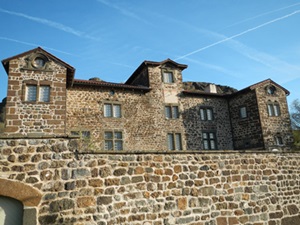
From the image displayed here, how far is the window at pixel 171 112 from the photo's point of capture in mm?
20000

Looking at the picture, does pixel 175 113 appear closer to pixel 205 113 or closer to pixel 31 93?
pixel 205 113

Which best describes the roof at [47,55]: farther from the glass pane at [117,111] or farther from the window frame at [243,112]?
the window frame at [243,112]

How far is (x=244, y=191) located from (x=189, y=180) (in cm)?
190

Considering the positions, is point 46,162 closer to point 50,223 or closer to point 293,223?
point 50,223

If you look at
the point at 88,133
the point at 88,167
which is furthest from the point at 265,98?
the point at 88,167

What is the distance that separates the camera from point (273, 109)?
70.2 feet

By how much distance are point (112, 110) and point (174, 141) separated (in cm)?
548

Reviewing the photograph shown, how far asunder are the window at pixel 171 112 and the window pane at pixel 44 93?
945cm

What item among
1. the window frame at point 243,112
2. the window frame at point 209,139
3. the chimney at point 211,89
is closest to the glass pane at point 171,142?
the window frame at point 209,139

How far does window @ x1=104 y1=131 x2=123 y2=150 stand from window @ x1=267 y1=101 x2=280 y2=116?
13.0 m

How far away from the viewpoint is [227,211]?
273 inches

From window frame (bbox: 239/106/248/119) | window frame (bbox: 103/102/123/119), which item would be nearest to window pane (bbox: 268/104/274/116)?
window frame (bbox: 239/106/248/119)

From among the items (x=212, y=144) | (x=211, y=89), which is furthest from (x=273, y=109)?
(x=212, y=144)

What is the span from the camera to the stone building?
534 inches
